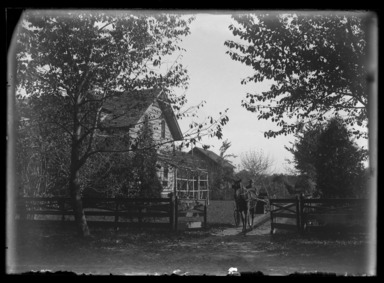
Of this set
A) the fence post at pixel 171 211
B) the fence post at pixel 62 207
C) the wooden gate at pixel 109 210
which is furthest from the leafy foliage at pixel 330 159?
the fence post at pixel 62 207

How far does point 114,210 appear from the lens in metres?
6.14

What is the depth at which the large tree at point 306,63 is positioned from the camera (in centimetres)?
521

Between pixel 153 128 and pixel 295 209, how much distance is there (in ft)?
9.90

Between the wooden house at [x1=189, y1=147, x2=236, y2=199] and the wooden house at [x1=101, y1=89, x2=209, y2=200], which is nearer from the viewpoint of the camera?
the wooden house at [x1=189, y1=147, x2=236, y2=199]

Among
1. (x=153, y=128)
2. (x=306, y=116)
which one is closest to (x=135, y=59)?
(x=153, y=128)

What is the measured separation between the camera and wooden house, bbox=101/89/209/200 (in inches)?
250

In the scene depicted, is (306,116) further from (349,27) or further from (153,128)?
(153,128)

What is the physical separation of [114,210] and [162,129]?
172 centimetres

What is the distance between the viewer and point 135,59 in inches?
254

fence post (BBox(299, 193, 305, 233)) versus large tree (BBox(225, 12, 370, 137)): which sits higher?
large tree (BBox(225, 12, 370, 137))

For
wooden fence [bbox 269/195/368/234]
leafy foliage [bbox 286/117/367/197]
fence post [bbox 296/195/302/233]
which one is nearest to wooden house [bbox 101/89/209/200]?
wooden fence [bbox 269/195/368/234]

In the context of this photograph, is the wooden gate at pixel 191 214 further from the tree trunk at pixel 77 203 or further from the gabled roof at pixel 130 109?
the tree trunk at pixel 77 203

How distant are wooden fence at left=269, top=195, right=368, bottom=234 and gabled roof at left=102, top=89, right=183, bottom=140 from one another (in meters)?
2.33

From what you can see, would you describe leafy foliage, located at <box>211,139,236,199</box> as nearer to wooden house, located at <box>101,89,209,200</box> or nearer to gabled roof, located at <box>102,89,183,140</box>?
wooden house, located at <box>101,89,209,200</box>
